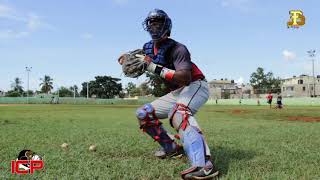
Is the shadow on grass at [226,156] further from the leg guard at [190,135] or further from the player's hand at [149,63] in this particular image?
the player's hand at [149,63]

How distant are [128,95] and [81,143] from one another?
596 feet

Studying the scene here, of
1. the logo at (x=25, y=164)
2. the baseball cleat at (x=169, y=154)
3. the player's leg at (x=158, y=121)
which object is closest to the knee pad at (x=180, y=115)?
the player's leg at (x=158, y=121)

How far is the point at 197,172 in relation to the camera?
461 centimetres

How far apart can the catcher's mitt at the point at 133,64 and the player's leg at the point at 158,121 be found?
0.59 m

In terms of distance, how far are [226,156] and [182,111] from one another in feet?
5.13

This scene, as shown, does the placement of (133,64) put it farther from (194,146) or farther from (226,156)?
(226,156)

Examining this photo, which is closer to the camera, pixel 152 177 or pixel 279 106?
pixel 152 177

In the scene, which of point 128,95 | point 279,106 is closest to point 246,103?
point 279,106

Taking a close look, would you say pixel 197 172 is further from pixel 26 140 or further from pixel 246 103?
pixel 246 103

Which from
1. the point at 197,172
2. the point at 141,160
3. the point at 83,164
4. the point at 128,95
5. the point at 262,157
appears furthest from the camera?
the point at 128,95

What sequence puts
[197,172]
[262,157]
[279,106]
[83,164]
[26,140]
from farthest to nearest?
[279,106], [26,140], [262,157], [83,164], [197,172]

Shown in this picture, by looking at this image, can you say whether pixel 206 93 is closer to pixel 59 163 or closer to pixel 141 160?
pixel 141 160

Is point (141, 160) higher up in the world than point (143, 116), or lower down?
lower down

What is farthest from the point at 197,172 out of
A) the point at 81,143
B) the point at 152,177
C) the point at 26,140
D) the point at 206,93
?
the point at 26,140
